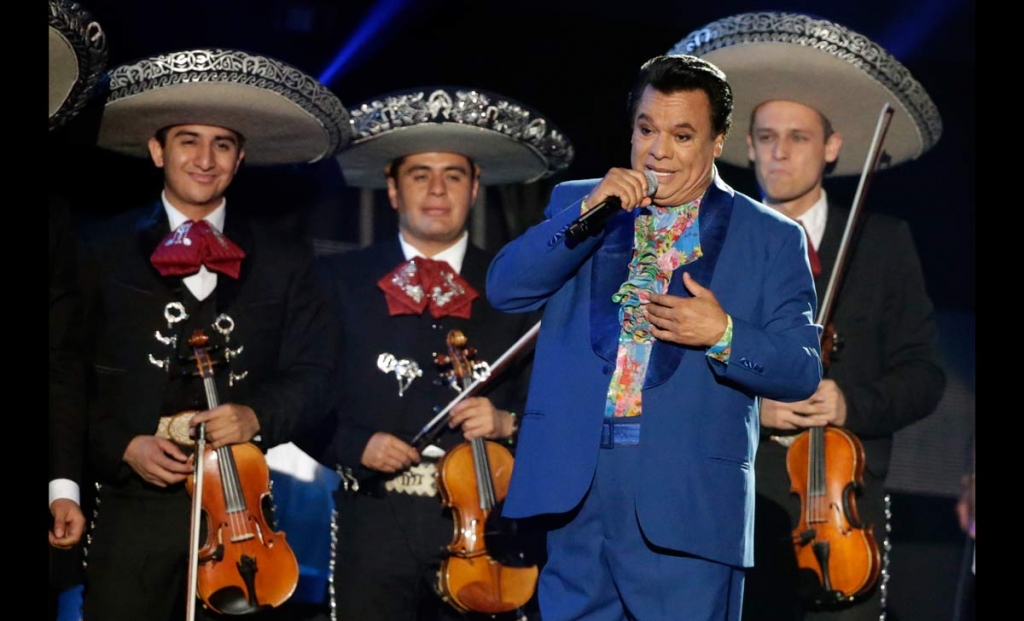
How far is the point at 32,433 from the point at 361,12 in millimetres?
1928

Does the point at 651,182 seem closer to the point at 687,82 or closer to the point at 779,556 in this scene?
the point at 687,82

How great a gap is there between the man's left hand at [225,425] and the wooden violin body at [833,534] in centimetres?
151

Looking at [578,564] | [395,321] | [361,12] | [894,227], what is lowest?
[578,564]

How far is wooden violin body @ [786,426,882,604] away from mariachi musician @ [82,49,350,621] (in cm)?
140

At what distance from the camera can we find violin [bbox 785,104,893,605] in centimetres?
427

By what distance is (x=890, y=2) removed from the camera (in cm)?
537

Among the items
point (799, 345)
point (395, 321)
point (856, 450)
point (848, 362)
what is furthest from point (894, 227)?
point (799, 345)

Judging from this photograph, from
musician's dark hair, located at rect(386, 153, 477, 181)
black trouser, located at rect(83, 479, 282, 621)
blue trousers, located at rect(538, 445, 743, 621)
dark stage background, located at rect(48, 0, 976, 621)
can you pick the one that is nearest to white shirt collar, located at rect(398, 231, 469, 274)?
musician's dark hair, located at rect(386, 153, 477, 181)

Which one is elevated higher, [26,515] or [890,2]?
[890,2]

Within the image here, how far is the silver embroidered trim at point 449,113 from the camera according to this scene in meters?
4.72

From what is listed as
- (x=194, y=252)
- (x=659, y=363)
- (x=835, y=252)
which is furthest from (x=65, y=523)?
(x=835, y=252)

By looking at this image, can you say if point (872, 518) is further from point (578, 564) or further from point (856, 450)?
point (578, 564)

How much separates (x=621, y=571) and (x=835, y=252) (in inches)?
79.2

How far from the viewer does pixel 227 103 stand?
4531 millimetres
